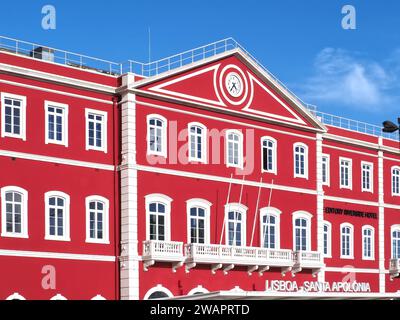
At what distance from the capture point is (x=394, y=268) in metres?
54.1

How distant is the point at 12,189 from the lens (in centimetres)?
3538

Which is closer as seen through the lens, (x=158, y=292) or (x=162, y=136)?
(x=158, y=292)

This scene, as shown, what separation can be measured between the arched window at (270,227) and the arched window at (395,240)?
499 inches

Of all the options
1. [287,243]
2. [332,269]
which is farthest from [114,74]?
[332,269]

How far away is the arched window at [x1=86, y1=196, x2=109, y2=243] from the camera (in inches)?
1497

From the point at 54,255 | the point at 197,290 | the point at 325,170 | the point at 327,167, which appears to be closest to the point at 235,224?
the point at 197,290

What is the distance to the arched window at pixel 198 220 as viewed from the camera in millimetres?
41750

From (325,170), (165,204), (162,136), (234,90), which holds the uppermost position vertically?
(234,90)

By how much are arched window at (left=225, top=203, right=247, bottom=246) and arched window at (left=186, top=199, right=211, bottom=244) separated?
127 centimetres

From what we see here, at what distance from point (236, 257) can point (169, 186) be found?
524 centimetres

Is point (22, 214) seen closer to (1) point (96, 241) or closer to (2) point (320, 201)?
(1) point (96, 241)

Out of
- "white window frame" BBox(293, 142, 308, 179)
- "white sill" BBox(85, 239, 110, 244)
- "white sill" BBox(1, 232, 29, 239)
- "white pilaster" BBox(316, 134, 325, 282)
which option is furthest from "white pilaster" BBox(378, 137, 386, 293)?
"white sill" BBox(1, 232, 29, 239)

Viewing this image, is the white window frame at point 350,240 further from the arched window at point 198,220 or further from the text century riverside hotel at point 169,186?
the arched window at point 198,220

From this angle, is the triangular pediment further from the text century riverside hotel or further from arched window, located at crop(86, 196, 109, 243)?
arched window, located at crop(86, 196, 109, 243)
